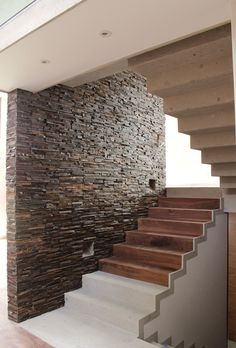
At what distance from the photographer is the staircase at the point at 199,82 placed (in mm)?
2262

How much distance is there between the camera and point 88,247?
367 cm

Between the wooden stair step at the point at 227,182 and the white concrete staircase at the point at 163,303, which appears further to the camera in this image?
the wooden stair step at the point at 227,182

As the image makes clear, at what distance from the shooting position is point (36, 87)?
3.04m

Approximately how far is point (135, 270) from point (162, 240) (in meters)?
0.54

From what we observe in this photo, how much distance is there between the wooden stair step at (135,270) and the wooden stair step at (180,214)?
959mm

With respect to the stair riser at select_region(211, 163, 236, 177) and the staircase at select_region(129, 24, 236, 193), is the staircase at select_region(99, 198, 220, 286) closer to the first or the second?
the stair riser at select_region(211, 163, 236, 177)

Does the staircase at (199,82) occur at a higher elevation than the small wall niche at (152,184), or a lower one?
higher

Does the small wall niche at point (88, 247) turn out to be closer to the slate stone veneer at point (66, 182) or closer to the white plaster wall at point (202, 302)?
the slate stone veneer at point (66, 182)

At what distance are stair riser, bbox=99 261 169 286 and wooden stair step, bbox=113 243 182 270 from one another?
185mm

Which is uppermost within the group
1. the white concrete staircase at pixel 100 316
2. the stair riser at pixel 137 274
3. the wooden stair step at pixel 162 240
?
the wooden stair step at pixel 162 240

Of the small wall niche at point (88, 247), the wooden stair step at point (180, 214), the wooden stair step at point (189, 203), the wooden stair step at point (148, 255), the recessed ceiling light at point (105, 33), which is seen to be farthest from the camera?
the wooden stair step at point (189, 203)

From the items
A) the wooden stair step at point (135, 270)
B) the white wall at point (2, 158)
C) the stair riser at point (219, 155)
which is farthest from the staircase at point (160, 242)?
the white wall at point (2, 158)

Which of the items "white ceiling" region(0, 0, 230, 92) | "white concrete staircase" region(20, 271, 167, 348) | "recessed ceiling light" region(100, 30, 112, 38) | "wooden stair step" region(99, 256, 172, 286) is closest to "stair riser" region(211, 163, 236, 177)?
"wooden stair step" region(99, 256, 172, 286)

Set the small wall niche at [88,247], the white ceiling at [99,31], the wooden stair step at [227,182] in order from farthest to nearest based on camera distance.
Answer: the wooden stair step at [227,182], the small wall niche at [88,247], the white ceiling at [99,31]
